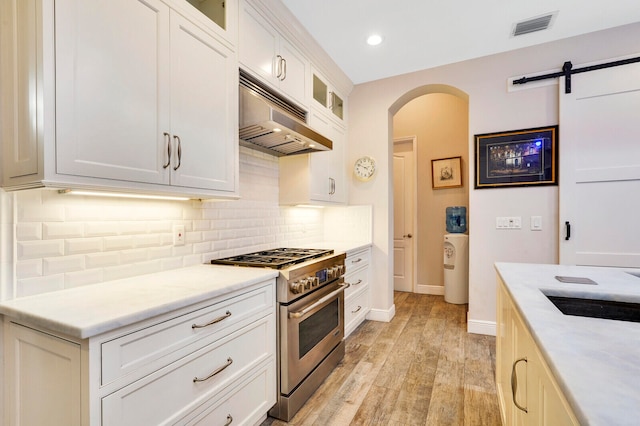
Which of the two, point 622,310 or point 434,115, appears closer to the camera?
point 622,310

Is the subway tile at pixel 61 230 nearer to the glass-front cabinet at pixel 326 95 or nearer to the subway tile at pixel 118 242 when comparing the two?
the subway tile at pixel 118 242

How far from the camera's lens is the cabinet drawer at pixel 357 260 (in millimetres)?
2902

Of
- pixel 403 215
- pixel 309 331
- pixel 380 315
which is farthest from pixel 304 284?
pixel 403 215

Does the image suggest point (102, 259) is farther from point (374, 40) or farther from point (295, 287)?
point (374, 40)

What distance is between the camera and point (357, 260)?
3129mm

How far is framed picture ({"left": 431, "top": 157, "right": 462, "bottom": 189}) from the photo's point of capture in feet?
14.6

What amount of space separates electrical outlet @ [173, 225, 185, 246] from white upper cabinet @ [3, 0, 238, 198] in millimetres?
345

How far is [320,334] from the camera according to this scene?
7.16 feet

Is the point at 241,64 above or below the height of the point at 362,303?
above

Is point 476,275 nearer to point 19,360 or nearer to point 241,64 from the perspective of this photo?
point 241,64

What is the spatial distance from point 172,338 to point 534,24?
3428 mm

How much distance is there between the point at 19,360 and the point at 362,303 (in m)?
2.69

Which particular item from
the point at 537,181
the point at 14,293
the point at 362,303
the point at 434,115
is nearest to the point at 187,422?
the point at 14,293

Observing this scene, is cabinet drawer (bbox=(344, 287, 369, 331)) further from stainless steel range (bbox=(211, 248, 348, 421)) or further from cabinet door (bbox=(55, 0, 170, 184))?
cabinet door (bbox=(55, 0, 170, 184))
